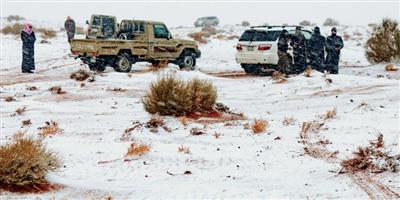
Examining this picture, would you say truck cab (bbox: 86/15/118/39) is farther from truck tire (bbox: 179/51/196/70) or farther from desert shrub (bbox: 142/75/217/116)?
desert shrub (bbox: 142/75/217/116)

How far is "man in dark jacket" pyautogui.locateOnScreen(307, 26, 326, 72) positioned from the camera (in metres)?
17.4

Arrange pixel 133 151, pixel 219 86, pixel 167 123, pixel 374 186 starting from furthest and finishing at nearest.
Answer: pixel 219 86 < pixel 167 123 < pixel 133 151 < pixel 374 186

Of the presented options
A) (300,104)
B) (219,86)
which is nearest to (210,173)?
(300,104)

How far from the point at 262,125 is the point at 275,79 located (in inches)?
249

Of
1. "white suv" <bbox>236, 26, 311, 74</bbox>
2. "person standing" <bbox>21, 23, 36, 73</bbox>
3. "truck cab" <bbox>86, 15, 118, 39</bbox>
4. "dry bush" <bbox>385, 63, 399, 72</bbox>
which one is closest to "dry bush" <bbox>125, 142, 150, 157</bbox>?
"white suv" <bbox>236, 26, 311, 74</bbox>

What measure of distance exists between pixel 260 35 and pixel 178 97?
8.21 metres

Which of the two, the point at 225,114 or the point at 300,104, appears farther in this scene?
the point at 300,104

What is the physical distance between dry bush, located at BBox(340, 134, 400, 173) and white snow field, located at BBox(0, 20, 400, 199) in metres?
0.13

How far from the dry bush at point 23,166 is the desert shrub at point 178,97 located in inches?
153

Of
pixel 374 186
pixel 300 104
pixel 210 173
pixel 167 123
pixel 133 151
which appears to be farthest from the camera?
pixel 300 104

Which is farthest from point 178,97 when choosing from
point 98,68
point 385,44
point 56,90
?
point 385,44

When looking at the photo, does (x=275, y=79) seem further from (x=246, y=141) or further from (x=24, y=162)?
(x=24, y=162)

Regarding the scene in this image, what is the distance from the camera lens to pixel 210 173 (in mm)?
6465

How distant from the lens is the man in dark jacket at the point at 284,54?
17266 millimetres
